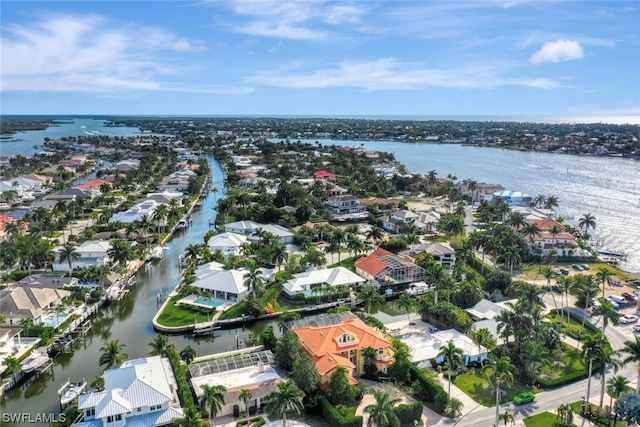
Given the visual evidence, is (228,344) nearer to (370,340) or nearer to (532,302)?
(370,340)

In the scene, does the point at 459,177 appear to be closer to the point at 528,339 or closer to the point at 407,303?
the point at 407,303

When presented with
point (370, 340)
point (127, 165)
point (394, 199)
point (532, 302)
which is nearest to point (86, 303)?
point (370, 340)

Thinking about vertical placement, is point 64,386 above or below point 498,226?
below

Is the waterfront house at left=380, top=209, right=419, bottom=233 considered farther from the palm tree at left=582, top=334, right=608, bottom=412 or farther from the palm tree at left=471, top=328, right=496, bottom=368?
the palm tree at left=582, top=334, right=608, bottom=412

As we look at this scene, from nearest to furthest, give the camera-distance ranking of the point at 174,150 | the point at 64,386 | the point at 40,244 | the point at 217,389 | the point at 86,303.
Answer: the point at 217,389 → the point at 64,386 → the point at 86,303 → the point at 40,244 → the point at 174,150

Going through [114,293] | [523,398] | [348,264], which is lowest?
[114,293]

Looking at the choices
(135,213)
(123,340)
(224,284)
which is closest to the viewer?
(123,340)

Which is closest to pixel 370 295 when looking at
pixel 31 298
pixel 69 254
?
pixel 31 298
